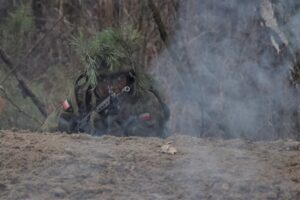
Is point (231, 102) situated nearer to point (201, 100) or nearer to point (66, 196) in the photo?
point (201, 100)

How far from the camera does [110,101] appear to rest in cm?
380

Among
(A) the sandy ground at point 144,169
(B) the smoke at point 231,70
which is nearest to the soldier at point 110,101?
(B) the smoke at point 231,70

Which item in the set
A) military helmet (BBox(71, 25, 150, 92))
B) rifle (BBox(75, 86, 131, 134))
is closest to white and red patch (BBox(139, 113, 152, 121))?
rifle (BBox(75, 86, 131, 134))

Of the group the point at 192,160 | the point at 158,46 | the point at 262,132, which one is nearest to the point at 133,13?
the point at 158,46

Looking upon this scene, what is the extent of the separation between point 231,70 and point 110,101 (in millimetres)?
1418

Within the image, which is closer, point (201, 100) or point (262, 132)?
point (262, 132)

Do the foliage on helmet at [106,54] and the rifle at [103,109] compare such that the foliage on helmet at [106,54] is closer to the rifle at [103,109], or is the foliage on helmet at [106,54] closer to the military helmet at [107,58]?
the military helmet at [107,58]

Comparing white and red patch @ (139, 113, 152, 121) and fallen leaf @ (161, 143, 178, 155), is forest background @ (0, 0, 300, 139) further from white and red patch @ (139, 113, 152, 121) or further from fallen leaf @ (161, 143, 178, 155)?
fallen leaf @ (161, 143, 178, 155)

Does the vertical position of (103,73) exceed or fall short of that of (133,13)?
it falls short

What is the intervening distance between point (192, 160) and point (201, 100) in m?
3.04

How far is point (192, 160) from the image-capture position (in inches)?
98.0

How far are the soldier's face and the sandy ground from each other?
1064 millimetres

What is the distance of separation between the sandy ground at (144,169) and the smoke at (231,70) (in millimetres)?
1385

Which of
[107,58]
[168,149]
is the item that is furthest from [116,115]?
[168,149]
